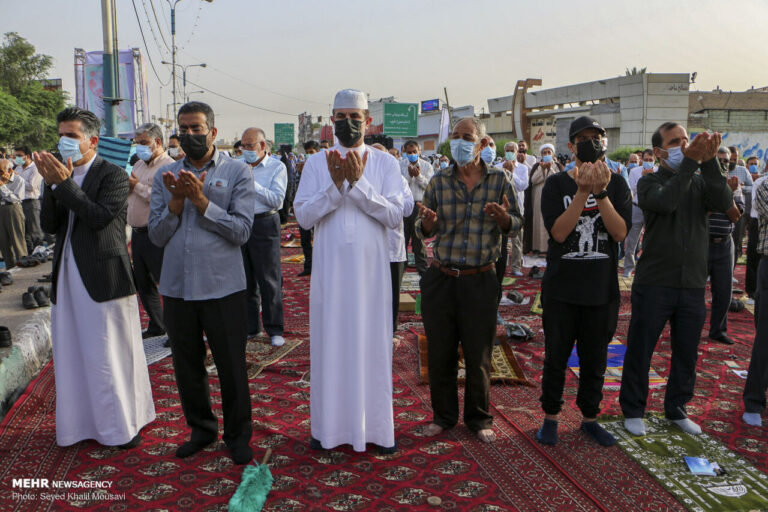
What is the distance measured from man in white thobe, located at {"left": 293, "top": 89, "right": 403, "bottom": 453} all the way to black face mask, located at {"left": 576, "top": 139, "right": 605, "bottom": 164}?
1.05 m

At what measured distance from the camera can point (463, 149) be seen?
348cm

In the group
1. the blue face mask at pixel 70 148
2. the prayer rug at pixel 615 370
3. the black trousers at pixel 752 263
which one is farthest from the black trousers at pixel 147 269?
the black trousers at pixel 752 263

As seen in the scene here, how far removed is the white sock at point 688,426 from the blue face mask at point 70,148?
4078 millimetres

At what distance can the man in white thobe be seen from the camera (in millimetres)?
3246

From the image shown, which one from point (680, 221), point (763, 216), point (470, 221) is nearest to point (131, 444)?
point (470, 221)

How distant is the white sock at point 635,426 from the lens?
3.63 meters

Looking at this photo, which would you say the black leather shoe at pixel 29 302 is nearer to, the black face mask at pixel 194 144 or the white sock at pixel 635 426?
the black face mask at pixel 194 144

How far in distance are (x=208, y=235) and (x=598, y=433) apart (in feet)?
8.51

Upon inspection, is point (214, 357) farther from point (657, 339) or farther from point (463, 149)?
point (657, 339)

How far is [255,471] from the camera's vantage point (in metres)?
3.04

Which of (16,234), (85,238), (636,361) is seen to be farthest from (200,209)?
(16,234)

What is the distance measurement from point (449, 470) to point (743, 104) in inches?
2071

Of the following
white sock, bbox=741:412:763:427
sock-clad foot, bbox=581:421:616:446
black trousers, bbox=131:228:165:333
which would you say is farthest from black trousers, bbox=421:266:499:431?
black trousers, bbox=131:228:165:333

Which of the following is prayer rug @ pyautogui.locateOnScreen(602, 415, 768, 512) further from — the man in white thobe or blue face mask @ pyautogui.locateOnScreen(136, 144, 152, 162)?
blue face mask @ pyautogui.locateOnScreen(136, 144, 152, 162)
